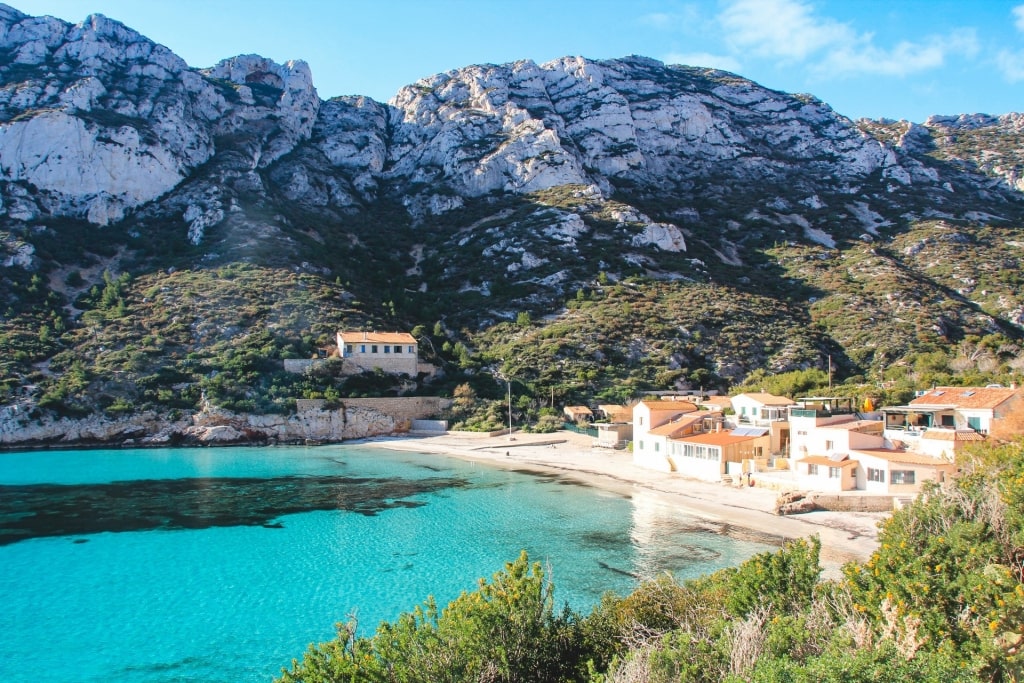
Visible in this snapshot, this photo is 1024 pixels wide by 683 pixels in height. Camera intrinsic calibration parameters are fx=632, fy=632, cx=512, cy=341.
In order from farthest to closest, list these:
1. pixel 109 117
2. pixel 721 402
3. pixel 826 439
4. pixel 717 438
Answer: pixel 109 117 < pixel 721 402 < pixel 717 438 < pixel 826 439

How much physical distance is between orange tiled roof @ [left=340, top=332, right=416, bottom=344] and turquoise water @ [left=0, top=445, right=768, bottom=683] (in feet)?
73.8

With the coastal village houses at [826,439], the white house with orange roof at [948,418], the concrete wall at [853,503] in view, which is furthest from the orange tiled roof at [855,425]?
the concrete wall at [853,503]

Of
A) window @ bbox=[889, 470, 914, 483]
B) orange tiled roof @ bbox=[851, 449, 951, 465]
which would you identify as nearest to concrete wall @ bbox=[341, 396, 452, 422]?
orange tiled roof @ bbox=[851, 449, 951, 465]

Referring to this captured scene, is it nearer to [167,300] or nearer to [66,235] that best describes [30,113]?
[66,235]

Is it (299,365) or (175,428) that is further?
(299,365)

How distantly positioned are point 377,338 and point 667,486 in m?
35.9

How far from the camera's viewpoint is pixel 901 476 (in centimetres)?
2619

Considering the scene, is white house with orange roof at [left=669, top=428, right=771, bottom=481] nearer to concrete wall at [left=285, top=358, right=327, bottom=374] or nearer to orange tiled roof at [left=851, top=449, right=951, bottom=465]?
orange tiled roof at [left=851, top=449, right=951, bottom=465]

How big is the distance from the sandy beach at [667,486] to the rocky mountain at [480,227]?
9806 millimetres

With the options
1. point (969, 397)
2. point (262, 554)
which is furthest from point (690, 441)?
point (262, 554)

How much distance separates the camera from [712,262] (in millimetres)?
83375

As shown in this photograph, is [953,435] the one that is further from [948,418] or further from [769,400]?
[769,400]

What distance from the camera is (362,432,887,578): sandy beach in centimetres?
2272

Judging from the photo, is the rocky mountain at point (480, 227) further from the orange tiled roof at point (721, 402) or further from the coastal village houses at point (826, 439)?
the coastal village houses at point (826, 439)
